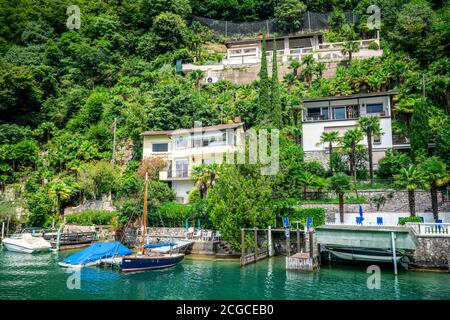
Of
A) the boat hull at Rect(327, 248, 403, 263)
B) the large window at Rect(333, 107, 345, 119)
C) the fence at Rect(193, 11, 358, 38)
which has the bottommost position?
the boat hull at Rect(327, 248, 403, 263)

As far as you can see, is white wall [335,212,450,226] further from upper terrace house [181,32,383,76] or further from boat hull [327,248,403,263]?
upper terrace house [181,32,383,76]

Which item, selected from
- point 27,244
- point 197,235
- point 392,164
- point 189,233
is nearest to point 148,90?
point 27,244

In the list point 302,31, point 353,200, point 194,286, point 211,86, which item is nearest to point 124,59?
point 211,86

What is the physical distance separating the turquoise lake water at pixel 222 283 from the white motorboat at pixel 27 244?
724 cm

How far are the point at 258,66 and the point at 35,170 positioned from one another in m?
38.6

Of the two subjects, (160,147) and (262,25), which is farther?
(262,25)

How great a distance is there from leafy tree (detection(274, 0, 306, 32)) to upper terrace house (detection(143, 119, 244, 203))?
129ft

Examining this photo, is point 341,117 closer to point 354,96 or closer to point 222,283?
point 354,96

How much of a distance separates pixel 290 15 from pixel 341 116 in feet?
119

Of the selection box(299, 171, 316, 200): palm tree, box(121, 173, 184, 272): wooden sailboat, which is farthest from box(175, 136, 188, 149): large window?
box(121, 173, 184, 272): wooden sailboat

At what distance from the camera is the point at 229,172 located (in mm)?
30656

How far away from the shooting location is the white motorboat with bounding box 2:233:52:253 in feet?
118

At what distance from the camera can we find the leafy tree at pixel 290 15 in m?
73.9

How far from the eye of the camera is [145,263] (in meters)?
26.6
